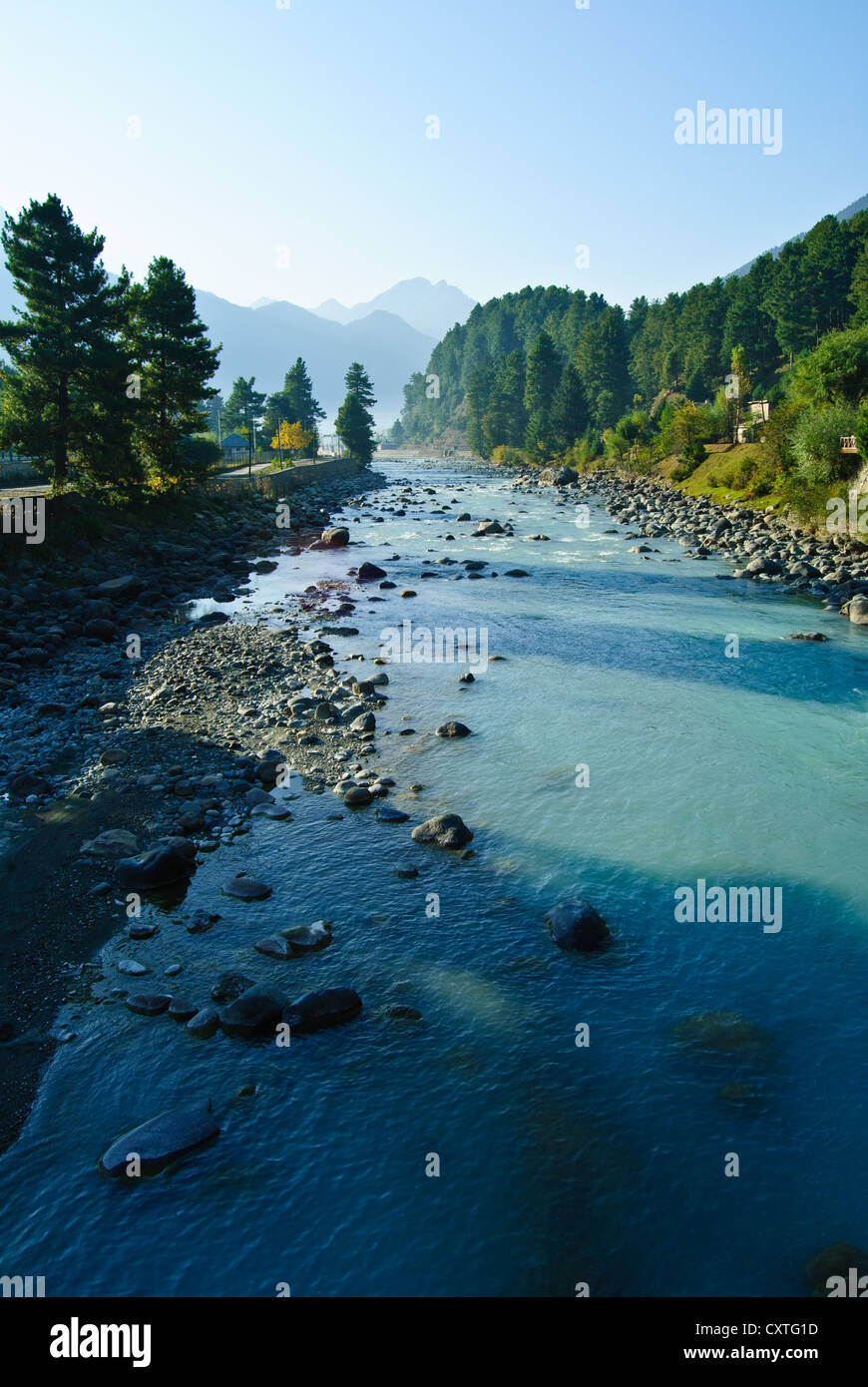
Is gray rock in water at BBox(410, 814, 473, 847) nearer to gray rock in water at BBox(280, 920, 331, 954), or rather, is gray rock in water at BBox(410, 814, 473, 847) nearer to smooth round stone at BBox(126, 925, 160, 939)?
gray rock in water at BBox(280, 920, 331, 954)

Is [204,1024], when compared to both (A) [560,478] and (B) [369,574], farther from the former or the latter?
(A) [560,478]

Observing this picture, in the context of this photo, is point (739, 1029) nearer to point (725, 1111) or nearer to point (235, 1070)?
point (725, 1111)

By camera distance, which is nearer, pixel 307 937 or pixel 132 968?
pixel 132 968

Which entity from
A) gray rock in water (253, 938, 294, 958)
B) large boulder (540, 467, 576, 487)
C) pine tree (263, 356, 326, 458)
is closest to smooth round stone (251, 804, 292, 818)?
gray rock in water (253, 938, 294, 958)

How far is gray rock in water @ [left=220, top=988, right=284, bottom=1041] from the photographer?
11.4 m

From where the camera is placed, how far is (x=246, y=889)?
14.6 metres

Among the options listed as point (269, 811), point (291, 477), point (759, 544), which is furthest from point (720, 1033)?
point (291, 477)

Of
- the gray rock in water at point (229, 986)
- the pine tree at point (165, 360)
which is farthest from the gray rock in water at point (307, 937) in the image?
the pine tree at point (165, 360)

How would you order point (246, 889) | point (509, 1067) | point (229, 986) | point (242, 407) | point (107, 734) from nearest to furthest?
point (509, 1067), point (229, 986), point (246, 889), point (107, 734), point (242, 407)

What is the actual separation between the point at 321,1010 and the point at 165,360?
51.3m

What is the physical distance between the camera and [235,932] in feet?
44.3

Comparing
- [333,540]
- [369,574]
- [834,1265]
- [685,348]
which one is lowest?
[834,1265]

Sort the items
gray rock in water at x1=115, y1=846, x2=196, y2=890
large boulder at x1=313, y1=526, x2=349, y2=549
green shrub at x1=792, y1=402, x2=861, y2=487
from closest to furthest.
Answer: gray rock in water at x1=115, y1=846, x2=196, y2=890 → green shrub at x1=792, y1=402, x2=861, y2=487 → large boulder at x1=313, y1=526, x2=349, y2=549

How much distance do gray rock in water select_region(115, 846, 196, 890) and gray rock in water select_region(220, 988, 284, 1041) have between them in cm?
379
